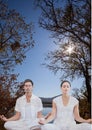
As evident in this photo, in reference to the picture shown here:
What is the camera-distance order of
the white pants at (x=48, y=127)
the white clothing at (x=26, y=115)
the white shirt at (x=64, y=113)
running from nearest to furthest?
the white pants at (x=48, y=127) → the white shirt at (x=64, y=113) → the white clothing at (x=26, y=115)

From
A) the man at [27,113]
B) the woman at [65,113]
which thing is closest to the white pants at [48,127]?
the woman at [65,113]

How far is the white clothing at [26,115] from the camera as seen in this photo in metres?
3.23

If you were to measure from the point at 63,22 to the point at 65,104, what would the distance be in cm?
319

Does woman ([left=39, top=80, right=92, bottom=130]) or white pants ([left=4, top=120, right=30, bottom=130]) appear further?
white pants ([left=4, top=120, right=30, bottom=130])

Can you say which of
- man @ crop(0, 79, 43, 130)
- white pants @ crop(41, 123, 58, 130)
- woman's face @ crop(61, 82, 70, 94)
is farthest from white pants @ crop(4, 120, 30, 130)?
woman's face @ crop(61, 82, 70, 94)

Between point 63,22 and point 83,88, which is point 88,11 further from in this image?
point 83,88

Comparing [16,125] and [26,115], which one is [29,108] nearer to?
[26,115]

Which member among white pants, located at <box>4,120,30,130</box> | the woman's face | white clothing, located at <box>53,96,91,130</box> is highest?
the woman's face

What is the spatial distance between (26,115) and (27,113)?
0.02 m

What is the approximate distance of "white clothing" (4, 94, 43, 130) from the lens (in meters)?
3.23

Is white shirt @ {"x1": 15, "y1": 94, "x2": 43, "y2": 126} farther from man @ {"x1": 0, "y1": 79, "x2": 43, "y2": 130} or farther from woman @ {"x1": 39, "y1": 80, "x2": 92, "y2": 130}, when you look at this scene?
woman @ {"x1": 39, "y1": 80, "x2": 92, "y2": 130}

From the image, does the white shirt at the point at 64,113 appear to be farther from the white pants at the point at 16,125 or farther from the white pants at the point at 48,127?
the white pants at the point at 16,125

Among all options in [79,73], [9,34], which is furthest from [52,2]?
[79,73]

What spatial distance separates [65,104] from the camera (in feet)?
10.4
